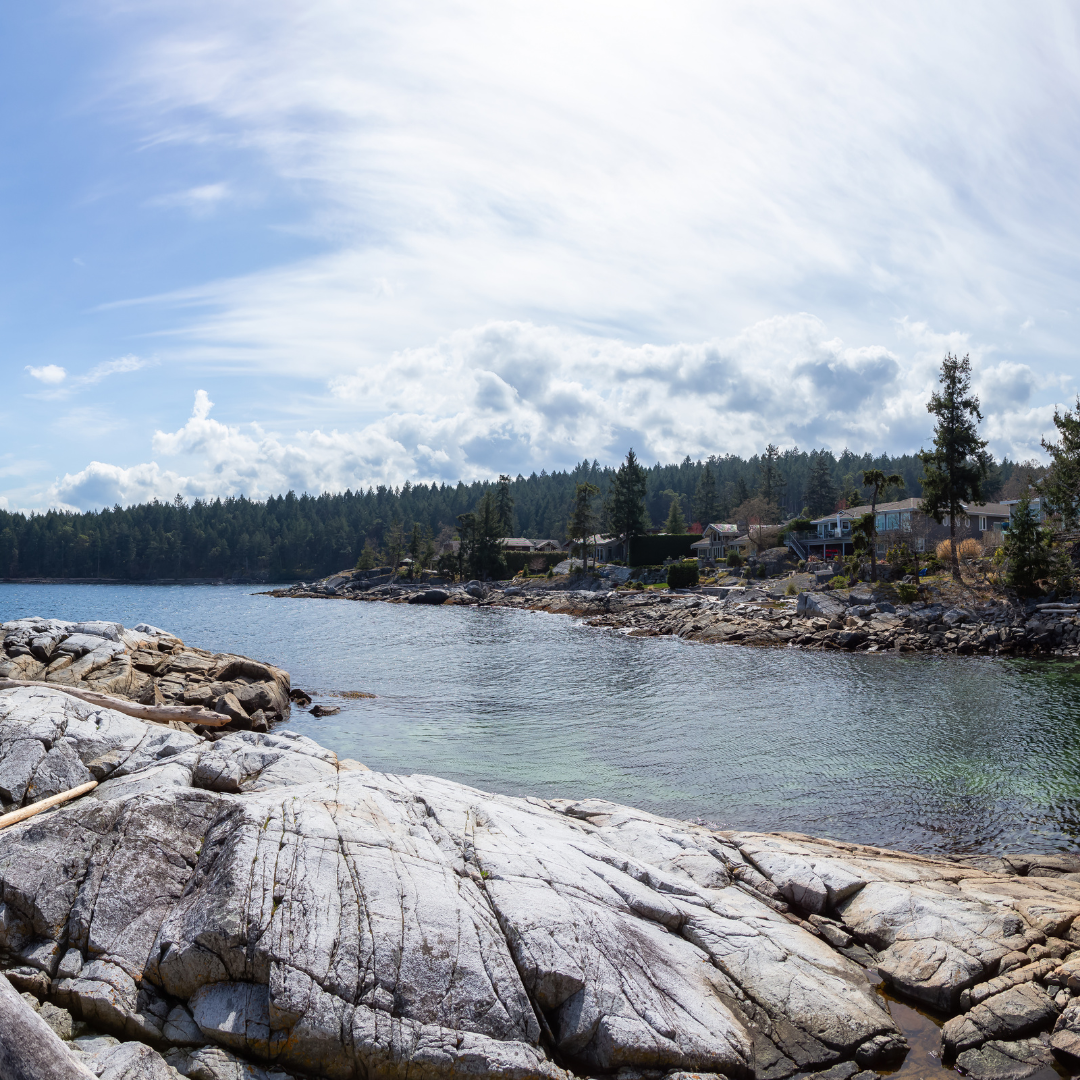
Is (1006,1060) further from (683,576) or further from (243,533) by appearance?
(243,533)

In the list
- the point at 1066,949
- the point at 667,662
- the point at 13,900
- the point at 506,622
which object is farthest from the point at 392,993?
the point at 506,622

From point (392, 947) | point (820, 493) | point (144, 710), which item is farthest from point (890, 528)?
point (392, 947)

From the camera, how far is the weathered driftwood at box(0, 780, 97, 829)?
8.12 meters

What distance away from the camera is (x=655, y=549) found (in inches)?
3632

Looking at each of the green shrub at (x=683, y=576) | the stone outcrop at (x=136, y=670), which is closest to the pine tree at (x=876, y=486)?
the green shrub at (x=683, y=576)

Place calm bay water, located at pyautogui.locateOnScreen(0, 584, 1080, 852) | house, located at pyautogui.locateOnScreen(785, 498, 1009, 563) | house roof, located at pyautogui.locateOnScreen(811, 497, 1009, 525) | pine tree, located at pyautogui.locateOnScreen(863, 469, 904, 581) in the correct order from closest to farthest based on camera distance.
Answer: calm bay water, located at pyautogui.locateOnScreen(0, 584, 1080, 852)
pine tree, located at pyautogui.locateOnScreen(863, 469, 904, 581)
house, located at pyautogui.locateOnScreen(785, 498, 1009, 563)
house roof, located at pyautogui.locateOnScreen(811, 497, 1009, 525)

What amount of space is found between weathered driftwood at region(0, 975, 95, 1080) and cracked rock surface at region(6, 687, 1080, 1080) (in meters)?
2.02

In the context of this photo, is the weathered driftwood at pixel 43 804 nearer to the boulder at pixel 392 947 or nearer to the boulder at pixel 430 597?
the boulder at pixel 392 947

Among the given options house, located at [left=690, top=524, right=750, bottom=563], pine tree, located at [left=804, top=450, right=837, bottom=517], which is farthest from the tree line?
house, located at [left=690, top=524, right=750, bottom=563]

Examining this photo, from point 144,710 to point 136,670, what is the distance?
27.0ft

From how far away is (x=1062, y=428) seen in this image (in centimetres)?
3841

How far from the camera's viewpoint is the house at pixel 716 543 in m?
94.1

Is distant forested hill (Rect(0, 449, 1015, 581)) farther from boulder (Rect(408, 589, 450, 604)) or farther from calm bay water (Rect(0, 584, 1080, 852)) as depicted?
calm bay water (Rect(0, 584, 1080, 852))

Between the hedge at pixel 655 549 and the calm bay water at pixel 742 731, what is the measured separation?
4718 centimetres
